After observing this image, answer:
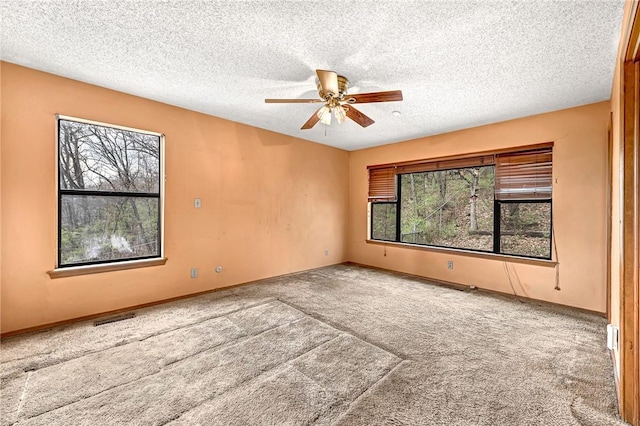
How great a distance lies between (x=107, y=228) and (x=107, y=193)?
1.33 ft

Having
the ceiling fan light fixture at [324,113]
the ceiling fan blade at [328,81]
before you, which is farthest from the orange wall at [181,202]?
the ceiling fan blade at [328,81]

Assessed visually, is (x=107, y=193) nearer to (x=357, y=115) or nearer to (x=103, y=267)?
(x=103, y=267)

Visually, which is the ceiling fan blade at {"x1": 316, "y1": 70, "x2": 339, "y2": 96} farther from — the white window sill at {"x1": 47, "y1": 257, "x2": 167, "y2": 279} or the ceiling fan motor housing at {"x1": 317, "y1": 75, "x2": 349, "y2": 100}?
the white window sill at {"x1": 47, "y1": 257, "x2": 167, "y2": 279}

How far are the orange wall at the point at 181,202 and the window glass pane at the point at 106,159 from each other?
0.42 feet

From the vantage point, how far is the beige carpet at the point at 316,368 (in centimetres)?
Answer: 167

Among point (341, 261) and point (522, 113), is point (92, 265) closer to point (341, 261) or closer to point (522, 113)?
point (341, 261)

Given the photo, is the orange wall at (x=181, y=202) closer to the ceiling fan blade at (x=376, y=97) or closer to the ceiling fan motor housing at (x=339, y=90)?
the ceiling fan motor housing at (x=339, y=90)

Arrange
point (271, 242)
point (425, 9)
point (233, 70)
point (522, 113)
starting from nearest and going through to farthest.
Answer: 1. point (425, 9)
2. point (233, 70)
3. point (522, 113)
4. point (271, 242)

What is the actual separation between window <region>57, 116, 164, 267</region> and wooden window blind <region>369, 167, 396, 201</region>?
3838mm

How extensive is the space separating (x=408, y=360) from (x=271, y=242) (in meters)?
3.01

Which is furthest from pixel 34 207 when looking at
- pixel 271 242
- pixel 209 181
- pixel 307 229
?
pixel 307 229

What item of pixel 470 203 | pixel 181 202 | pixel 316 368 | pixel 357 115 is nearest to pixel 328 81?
pixel 357 115

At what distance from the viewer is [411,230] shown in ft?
17.3

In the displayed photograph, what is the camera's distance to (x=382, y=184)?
18.2 feet
